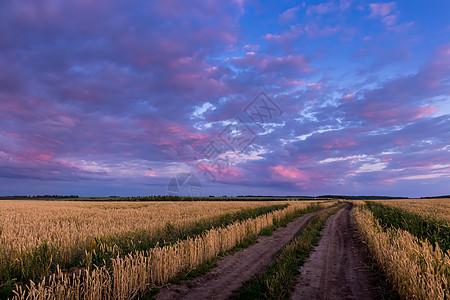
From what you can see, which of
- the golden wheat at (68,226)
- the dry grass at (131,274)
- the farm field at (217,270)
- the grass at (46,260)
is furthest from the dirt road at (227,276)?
the golden wheat at (68,226)

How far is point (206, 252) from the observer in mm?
10109

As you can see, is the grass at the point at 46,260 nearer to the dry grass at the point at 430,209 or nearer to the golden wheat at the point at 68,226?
the golden wheat at the point at 68,226

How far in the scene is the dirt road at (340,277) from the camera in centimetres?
718

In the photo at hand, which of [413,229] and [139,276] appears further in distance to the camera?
[413,229]

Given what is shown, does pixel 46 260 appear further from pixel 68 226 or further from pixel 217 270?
pixel 68 226

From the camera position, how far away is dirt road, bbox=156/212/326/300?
7148mm

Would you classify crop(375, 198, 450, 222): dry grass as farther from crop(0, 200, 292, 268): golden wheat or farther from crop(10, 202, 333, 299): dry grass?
crop(0, 200, 292, 268): golden wheat

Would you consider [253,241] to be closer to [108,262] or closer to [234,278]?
[234,278]

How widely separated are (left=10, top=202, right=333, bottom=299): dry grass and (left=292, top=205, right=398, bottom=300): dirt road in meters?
3.87

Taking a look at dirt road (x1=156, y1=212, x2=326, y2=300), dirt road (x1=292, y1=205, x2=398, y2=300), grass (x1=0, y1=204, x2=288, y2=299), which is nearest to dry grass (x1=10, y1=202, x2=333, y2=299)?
grass (x1=0, y1=204, x2=288, y2=299)

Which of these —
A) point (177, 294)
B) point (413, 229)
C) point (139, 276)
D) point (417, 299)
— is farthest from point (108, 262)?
point (413, 229)

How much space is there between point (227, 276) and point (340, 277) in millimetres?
4136

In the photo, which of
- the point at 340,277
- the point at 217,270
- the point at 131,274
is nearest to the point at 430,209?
the point at 340,277

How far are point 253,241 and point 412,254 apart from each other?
27.3ft
